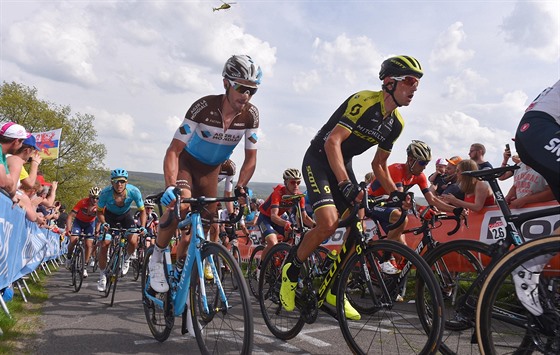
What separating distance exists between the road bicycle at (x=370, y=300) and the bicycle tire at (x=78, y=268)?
5797 millimetres

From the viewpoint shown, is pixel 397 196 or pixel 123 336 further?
pixel 123 336

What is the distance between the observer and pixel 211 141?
538 cm

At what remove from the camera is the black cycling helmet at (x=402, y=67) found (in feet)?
13.7

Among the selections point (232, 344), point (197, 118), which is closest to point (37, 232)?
point (197, 118)

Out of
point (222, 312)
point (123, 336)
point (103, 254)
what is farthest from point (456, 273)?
point (103, 254)

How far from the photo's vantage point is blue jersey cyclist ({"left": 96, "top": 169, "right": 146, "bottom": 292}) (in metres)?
8.70

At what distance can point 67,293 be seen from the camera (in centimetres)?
886

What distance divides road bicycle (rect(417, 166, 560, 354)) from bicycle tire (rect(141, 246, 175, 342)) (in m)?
2.23

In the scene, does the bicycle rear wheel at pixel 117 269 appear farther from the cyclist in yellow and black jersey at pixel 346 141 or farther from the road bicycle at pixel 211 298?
the cyclist in yellow and black jersey at pixel 346 141

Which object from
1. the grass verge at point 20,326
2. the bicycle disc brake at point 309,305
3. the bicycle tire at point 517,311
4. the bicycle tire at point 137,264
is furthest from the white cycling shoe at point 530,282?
the bicycle tire at point 137,264

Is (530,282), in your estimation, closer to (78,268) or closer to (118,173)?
(118,173)

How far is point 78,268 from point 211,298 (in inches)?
264

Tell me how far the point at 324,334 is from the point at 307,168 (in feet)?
5.99

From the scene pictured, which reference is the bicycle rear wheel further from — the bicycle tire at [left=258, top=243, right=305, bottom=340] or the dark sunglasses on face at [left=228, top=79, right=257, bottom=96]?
the dark sunglasses on face at [left=228, top=79, right=257, bottom=96]
